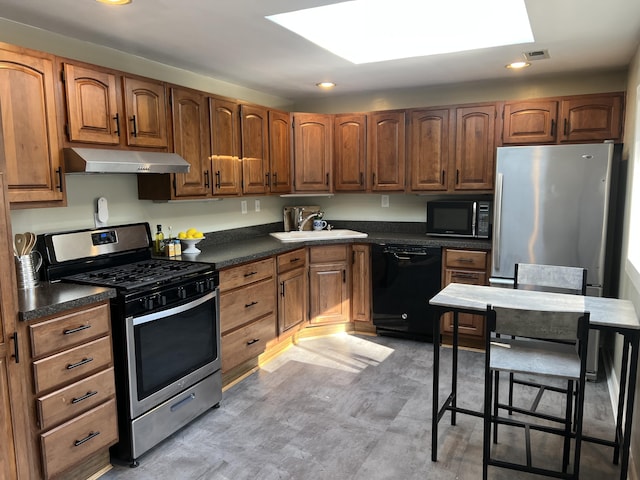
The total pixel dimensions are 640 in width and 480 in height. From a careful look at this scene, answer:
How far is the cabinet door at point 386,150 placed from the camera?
4.26 metres

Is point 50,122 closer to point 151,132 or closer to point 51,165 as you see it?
point 51,165

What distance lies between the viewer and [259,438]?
2.64 metres

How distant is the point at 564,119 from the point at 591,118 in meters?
0.19

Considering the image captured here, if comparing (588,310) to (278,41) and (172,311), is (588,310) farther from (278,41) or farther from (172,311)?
(278,41)

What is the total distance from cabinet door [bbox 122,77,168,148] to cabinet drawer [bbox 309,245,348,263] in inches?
65.8

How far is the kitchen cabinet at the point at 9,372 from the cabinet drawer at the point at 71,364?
0.26 ft

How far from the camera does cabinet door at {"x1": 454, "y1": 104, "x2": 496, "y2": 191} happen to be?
12.8 ft

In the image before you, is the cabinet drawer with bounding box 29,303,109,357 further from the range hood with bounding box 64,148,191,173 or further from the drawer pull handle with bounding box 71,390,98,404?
the range hood with bounding box 64,148,191,173

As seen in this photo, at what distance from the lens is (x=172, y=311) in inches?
102

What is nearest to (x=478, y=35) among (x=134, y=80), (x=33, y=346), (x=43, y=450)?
(x=134, y=80)

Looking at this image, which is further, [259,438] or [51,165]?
[259,438]

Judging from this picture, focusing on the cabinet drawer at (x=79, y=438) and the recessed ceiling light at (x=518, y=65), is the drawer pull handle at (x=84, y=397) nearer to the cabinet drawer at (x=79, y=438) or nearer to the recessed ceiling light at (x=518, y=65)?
the cabinet drawer at (x=79, y=438)

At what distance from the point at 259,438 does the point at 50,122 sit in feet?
6.72

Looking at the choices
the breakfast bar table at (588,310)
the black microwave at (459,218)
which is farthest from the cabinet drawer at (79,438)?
the black microwave at (459,218)
